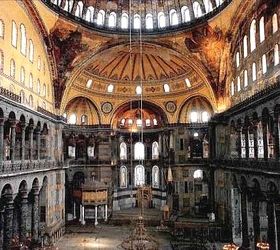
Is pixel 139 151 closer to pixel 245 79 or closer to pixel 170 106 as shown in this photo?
pixel 170 106

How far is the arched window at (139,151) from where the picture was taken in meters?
39.7

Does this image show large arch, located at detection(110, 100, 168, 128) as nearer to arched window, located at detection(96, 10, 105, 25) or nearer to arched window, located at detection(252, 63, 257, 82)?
arched window, located at detection(96, 10, 105, 25)

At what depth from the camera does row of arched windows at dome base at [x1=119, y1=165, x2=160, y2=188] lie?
128 ft

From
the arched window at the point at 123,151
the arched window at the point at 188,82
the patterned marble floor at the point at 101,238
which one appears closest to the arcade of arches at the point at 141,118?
the arched window at the point at 123,151

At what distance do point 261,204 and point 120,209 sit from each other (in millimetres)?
Answer: 16301

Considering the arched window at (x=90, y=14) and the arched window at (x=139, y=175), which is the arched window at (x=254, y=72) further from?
the arched window at (x=139, y=175)

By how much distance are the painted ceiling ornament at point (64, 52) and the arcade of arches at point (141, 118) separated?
0.32 ft

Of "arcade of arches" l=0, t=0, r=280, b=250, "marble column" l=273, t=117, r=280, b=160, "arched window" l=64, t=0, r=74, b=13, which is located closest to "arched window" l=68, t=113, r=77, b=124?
"arcade of arches" l=0, t=0, r=280, b=250

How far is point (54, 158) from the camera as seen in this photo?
2897cm

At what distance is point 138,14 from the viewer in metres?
29.6

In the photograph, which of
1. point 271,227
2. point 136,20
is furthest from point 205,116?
point 271,227

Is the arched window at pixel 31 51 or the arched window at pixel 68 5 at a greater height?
the arched window at pixel 68 5

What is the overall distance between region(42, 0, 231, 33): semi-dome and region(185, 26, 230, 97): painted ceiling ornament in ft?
3.77

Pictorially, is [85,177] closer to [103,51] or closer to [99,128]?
[99,128]
